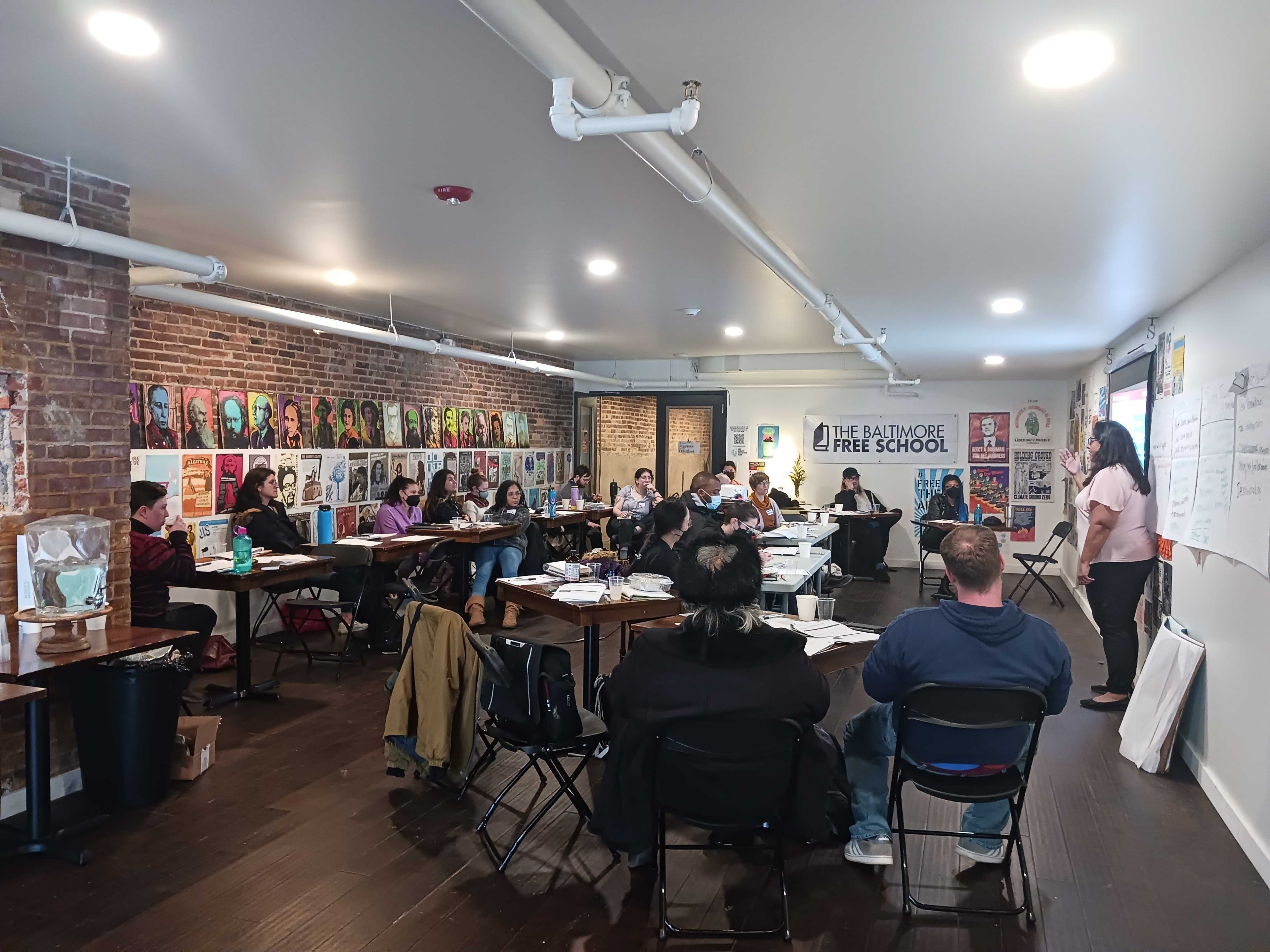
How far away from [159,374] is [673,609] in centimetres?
434

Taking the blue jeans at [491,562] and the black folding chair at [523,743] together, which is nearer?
the black folding chair at [523,743]

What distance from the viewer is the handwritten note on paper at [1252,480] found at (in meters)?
3.52

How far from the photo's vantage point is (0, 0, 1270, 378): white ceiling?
2293 mm

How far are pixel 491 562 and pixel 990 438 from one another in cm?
740

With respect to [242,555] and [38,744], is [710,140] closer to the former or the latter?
[38,744]

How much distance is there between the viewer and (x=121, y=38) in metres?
2.53

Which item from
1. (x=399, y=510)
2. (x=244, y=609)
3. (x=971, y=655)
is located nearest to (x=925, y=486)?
(x=399, y=510)

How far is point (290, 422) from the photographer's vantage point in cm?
723

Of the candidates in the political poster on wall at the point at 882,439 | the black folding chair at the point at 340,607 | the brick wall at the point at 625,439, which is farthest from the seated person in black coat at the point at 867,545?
the black folding chair at the point at 340,607

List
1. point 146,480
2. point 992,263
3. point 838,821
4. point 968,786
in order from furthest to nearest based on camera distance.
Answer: point 146,480 → point 992,263 → point 838,821 → point 968,786

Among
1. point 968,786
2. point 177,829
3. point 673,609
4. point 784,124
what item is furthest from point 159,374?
point 968,786

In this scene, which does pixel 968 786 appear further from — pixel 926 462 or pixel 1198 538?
pixel 926 462

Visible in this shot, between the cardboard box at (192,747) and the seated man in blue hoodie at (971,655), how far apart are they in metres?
3.10

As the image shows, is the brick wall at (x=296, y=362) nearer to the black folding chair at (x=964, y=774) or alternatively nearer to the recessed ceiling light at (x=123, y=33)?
the recessed ceiling light at (x=123, y=33)
